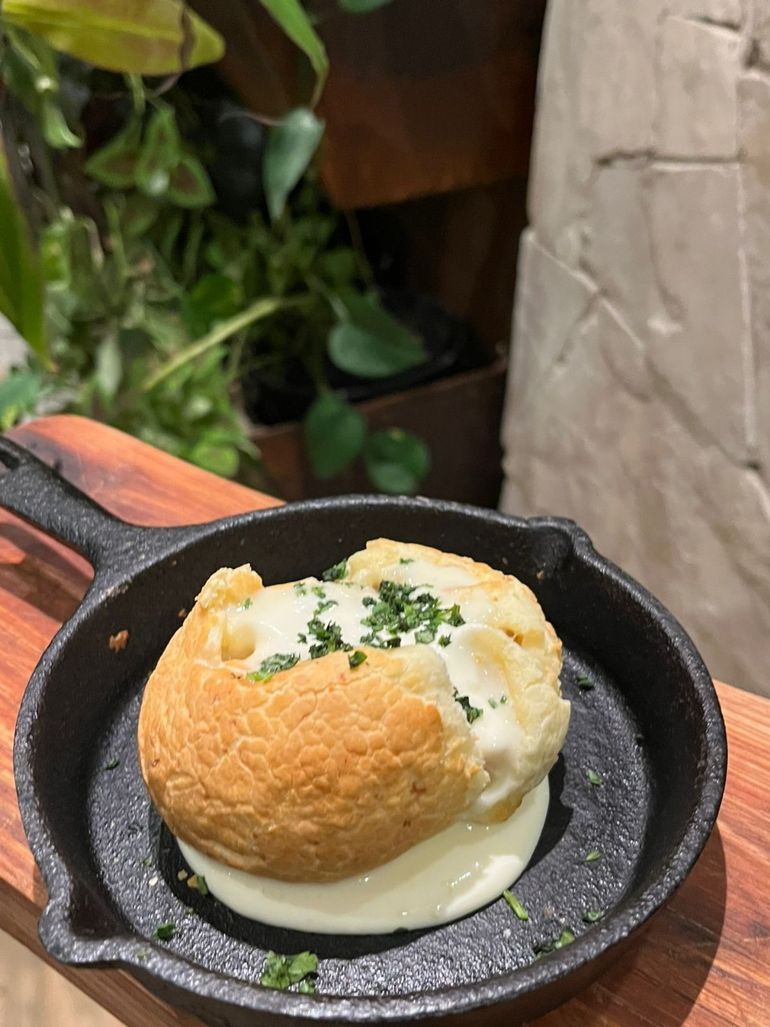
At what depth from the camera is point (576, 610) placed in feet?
2.92

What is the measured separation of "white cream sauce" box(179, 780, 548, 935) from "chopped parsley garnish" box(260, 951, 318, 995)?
22 mm

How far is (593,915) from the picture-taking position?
2.22 ft

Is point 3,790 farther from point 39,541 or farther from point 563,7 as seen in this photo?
point 563,7

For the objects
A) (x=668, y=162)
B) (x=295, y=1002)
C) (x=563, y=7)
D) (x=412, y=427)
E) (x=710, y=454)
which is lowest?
(x=412, y=427)

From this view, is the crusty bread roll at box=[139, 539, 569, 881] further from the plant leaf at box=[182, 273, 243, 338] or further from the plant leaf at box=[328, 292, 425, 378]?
the plant leaf at box=[182, 273, 243, 338]

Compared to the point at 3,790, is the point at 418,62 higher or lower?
higher

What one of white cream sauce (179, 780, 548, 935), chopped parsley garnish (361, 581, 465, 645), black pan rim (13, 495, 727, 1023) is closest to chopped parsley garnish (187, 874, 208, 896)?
white cream sauce (179, 780, 548, 935)

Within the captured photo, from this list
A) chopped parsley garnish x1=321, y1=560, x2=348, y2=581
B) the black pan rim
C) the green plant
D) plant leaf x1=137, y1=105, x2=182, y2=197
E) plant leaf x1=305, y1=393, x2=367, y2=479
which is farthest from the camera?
plant leaf x1=305, y1=393, x2=367, y2=479

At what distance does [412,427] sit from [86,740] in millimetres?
1440

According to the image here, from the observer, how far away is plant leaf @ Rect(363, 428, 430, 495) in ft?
6.42

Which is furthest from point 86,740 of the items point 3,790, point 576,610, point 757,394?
point 757,394

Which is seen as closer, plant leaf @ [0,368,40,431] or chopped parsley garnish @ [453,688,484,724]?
chopped parsley garnish @ [453,688,484,724]

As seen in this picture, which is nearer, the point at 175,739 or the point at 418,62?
the point at 175,739

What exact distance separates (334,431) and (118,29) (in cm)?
88
